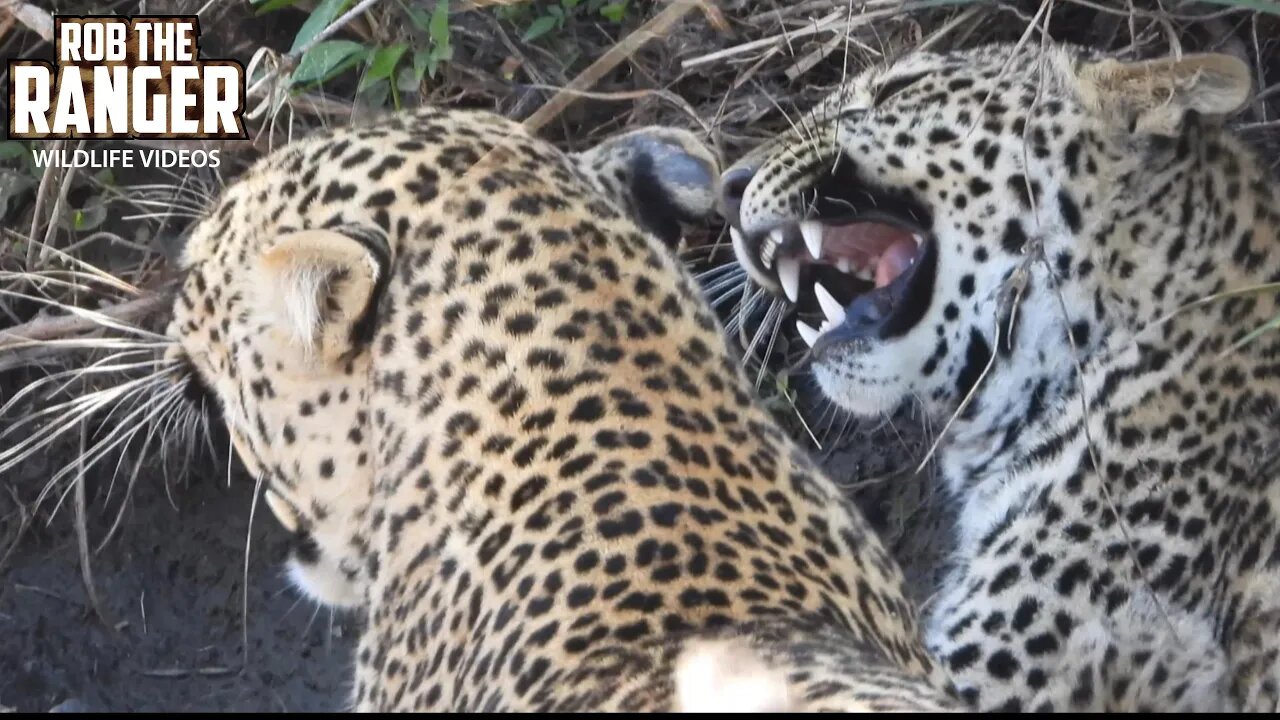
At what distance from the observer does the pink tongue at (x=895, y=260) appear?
2727 millimetres

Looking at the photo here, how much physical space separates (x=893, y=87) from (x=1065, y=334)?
1.63 ft

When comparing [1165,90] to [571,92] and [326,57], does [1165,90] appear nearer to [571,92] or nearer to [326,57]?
[571,92]

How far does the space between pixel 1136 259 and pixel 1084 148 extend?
7.0 inches

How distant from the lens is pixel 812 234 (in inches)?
109

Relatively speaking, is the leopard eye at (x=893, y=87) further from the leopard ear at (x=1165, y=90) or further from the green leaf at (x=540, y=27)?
the green leaf at (x=540, y=27)

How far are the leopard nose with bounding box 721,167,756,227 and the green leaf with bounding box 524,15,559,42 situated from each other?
1.18ft

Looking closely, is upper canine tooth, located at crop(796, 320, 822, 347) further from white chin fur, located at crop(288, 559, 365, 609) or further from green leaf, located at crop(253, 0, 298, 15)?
green leaf, located at crop(253, 0, 298, 15)

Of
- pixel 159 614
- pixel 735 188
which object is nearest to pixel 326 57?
pixel 735 188

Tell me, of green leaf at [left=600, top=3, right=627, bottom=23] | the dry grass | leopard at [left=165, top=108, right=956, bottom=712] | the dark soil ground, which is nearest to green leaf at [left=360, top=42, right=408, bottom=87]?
the dry grass

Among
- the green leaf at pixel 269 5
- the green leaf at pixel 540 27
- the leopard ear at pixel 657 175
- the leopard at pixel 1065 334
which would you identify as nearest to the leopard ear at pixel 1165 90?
the leopard at pixel 1065 334

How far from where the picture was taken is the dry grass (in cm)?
274

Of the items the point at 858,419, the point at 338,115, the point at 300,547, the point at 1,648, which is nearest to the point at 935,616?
the point at 858,419

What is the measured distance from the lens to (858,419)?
9.83ft

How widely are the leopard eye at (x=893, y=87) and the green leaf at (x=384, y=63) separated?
0.75 meters
